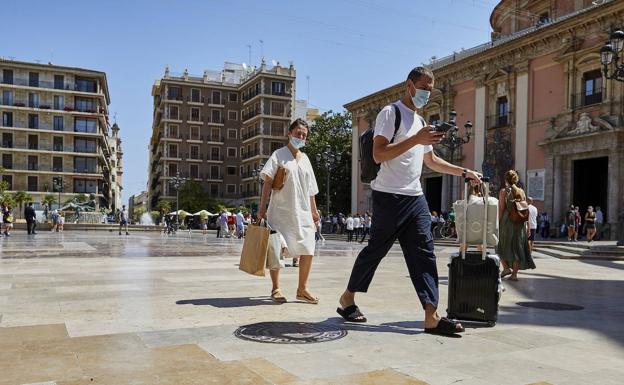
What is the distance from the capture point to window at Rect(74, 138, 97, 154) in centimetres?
7125

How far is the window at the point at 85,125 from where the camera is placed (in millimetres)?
71369

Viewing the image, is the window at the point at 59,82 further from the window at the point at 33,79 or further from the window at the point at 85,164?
the window at the point at 85,164

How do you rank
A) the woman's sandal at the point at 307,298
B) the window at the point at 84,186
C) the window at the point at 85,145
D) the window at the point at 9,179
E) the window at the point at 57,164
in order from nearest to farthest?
the woman's sandal at the point at 307,298 → the window at the point at 9,179 → the window at the point at 57,164 → the window at the point at 84,186 → the window at the point at 85,145

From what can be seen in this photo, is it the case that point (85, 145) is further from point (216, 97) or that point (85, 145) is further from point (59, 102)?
point (216, 97)

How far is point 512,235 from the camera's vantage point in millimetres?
8695

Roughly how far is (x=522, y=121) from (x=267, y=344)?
27.8 meters

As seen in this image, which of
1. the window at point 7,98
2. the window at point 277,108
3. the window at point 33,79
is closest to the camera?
the window at point 7,98

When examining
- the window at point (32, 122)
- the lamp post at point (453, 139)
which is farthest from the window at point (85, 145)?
the lamp post at point (453, 139)

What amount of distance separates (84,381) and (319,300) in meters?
3.06

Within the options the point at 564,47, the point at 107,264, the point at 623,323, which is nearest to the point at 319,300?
the point at 623,323

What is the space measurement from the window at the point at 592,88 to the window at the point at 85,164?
6101 centimetres

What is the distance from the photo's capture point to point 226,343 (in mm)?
3529

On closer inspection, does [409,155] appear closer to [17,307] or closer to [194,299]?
[194,299]

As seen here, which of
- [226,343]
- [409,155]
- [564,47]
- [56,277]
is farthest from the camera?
[564,47]
